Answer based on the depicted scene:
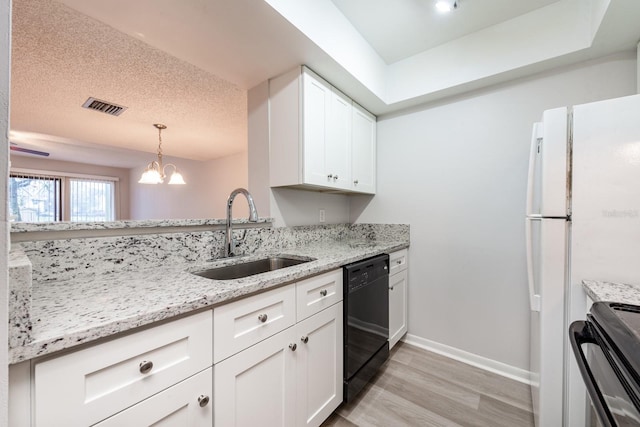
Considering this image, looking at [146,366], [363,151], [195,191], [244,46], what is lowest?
[146,366]

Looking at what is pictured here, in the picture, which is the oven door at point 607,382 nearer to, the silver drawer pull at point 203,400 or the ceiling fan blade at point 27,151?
the silver drawer pull at point 203,400

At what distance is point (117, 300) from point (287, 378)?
743mm

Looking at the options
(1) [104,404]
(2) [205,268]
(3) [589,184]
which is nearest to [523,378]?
(3) [589,184]

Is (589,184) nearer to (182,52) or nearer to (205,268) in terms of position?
(205,268)

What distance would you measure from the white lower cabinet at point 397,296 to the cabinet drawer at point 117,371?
58.7 inches

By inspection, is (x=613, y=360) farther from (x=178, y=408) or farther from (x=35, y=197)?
(x=35, y=197)

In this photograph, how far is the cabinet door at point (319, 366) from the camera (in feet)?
3.94

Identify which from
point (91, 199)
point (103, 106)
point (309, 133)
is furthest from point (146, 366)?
point (91, 199)

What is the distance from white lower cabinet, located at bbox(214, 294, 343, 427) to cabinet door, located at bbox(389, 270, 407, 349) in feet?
2.33

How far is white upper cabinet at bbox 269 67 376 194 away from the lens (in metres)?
1.70

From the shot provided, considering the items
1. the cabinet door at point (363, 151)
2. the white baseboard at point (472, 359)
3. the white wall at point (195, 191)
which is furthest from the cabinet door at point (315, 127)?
the white wall at point (195, 191)

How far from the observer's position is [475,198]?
79.2 inches

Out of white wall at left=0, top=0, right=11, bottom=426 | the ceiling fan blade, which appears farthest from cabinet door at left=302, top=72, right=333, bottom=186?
the ceiling fan blade

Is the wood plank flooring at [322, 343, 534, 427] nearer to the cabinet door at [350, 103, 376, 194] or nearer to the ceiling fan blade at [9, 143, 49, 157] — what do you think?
the cabinet door at [350, 103, 376, 194]
